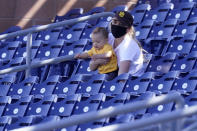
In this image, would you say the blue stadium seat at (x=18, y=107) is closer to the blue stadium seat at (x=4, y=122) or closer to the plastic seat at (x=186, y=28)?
the blue stadium seat at (x=4, y=122)

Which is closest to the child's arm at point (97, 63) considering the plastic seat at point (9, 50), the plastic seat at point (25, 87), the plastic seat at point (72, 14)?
the plastic seat at point (25, 87)

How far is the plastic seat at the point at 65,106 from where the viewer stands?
21.2 feet

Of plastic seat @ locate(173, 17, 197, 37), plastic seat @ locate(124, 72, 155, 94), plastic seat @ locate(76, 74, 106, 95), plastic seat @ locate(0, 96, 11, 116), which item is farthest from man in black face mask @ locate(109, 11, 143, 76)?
plastic seat @ locate(0, 96, 11, 116)

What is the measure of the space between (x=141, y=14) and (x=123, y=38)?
1906mm

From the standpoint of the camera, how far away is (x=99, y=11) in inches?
353

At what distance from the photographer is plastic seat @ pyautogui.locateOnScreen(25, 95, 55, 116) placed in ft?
21.8

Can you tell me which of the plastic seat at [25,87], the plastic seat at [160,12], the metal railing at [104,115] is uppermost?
the plastic seat at [160,12]

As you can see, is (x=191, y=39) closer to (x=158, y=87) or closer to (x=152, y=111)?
(x=158, y=87)

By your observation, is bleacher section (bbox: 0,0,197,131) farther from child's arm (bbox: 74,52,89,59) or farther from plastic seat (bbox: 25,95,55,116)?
child's arm (bbox: 74,52,89,59)

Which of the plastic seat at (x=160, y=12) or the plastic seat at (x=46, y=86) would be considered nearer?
the plastic seat at (x=46, y=86)

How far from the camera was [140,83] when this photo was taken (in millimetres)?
6410

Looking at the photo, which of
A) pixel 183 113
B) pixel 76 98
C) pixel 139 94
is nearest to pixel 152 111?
pixel 139 94

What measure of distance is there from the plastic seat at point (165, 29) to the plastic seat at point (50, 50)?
3.53ft

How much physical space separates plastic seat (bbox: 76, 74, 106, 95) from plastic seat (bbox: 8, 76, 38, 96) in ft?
2.11
